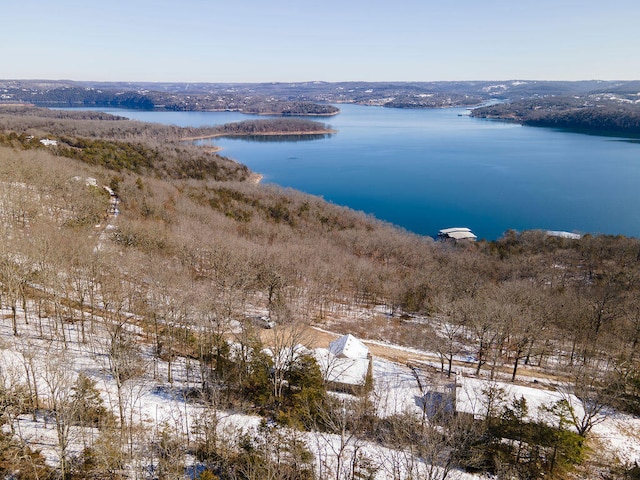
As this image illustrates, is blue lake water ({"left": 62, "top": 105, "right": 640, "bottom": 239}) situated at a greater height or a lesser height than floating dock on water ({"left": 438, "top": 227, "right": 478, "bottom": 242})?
greater

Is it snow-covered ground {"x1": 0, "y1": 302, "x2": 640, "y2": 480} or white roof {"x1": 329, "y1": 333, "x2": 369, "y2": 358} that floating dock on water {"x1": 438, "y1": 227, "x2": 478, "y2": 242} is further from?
white roof {"x1": 329, "y1": 333, "x2": 369, "y2": 358}

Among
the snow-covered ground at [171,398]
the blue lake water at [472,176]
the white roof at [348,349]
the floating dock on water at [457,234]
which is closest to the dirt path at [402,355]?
the white roof at [348,349]

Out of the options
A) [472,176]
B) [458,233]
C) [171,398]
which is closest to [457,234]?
[458,233]

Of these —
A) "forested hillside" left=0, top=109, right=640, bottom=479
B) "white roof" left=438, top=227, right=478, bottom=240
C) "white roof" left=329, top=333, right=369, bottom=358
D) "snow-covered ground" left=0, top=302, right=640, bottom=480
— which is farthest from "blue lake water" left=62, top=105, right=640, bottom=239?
"snow-covered ground" left=0, top=302, right=640, bottom=480

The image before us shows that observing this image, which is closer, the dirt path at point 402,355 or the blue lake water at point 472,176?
the dirt path at point 402,355

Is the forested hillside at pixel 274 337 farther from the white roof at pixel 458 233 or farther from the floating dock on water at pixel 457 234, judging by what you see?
the white roof at pixel 458 233

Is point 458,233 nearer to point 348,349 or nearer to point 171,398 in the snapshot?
point 348,349

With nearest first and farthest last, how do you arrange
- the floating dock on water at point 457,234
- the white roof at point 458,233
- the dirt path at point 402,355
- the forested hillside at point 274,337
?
the forested hillside at point 274,337 → the dirt path at point 402,355 → the floating dock on water at point 457,234 → the white roof at point 458,233
